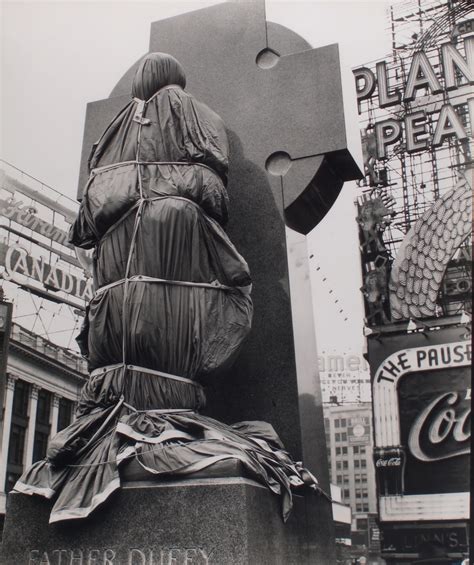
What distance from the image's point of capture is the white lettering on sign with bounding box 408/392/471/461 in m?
24.3

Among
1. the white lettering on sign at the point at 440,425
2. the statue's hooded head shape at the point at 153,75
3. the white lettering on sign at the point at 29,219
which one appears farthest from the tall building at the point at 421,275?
the statue's hooded head shape at the point at 153,75

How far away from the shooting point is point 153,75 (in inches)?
171

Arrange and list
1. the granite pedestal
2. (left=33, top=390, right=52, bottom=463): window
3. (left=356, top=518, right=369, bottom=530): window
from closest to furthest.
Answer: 1. the granite pedestal
2. (left=33, top=390, right=52, bottom=463): window
3. (left=356, top=518, right=369, bottom=530): window

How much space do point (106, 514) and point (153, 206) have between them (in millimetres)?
1505

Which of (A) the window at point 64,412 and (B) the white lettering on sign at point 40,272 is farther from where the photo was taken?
(A) the window at point 64,412

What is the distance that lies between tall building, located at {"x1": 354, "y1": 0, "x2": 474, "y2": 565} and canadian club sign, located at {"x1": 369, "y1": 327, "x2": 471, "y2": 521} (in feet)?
0.11

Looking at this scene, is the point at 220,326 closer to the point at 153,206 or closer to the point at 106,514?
the point at 153,206

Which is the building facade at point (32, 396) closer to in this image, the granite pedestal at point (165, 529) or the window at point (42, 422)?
the window at point (42, 422)

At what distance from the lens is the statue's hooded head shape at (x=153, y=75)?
14.3ft

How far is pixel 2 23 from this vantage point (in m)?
8.63

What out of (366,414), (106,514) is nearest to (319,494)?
(106,514)

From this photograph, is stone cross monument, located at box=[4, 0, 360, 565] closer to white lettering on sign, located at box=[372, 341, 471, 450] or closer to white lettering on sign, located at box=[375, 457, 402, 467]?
white lettering on sign, located at box=[372, 341, 471, 450]

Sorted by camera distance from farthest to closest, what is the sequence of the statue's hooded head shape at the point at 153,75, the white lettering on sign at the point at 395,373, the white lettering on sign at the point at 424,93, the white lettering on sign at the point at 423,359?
1. the white lettering on sign at the point at 424,93
2. the white lettering on sign at the point at 395,373
3. the white lettering on sign at the point at 423,359
4. the statue's hooded head shape at the point at 153,75

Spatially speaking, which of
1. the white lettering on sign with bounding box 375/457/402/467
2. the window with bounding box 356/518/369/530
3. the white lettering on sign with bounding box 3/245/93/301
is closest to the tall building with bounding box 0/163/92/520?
the white lettering on sign with bounding box 3/245/93/301
